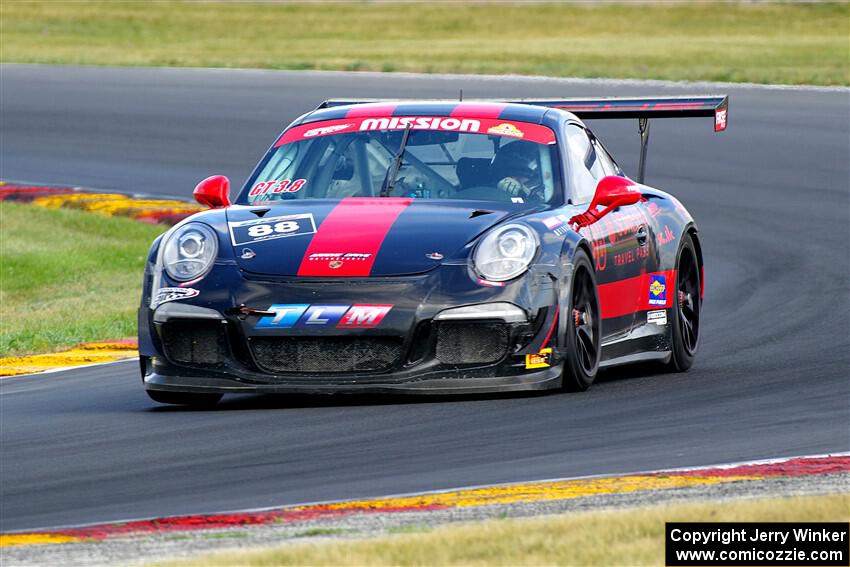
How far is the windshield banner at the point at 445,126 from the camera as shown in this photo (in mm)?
8602

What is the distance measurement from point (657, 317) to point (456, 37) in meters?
37.8

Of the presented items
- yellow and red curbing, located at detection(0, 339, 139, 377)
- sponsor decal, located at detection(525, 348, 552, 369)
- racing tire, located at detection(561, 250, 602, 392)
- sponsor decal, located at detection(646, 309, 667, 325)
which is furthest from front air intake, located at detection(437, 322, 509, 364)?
yellow and red curbing, located at detection(0, 339, 139, 377)

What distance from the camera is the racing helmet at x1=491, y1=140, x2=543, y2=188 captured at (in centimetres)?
839

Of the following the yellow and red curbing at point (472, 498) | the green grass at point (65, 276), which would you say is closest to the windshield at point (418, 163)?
the yellow and red curbing at point (472, 498)

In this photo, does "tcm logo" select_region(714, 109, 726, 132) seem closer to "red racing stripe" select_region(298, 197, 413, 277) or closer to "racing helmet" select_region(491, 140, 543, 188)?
"racing helmet" select_region(491, 140, 543, 188)

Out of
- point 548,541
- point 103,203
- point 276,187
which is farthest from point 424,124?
point 103,203

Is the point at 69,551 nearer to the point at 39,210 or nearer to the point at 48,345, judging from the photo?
the point at 48,345

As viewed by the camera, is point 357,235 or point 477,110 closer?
point 357,235

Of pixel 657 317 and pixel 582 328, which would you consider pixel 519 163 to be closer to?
pixel 582 328

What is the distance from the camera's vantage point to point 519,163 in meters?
8.45

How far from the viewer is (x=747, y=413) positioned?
23.9 feet

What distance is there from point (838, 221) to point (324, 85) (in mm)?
12541

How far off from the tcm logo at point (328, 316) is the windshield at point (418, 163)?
1.13 metres

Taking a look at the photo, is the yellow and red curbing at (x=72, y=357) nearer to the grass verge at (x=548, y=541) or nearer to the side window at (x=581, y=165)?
the side window at (x=581, y=165)
